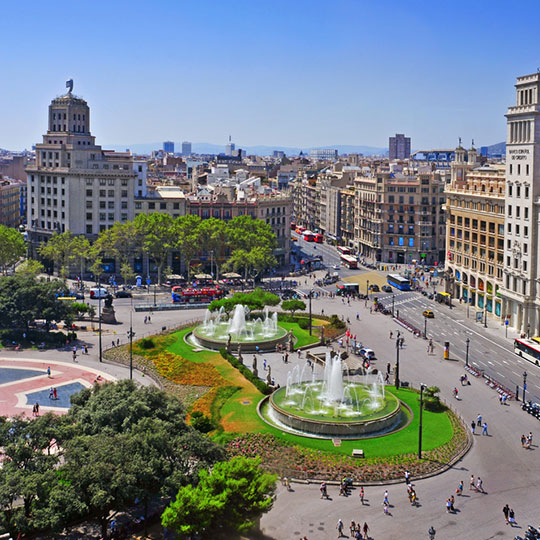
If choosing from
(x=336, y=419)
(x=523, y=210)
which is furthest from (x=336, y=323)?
(x=336, y=419)

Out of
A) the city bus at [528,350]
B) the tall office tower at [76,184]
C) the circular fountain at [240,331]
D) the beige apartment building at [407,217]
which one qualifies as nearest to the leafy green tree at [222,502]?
the circular fountain at [240,331]

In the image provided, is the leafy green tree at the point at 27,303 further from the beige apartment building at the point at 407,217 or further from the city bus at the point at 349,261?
the beige apartment building at the point at 407,217

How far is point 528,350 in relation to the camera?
80.8m

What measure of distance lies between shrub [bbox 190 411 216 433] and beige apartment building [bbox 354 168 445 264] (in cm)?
10360

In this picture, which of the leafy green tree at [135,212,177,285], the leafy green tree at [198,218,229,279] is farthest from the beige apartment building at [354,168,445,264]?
the leafy green tree at [135,212,177,285]

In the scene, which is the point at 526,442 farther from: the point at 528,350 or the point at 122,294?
the point at 122,294

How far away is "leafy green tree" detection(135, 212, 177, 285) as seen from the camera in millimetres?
124312

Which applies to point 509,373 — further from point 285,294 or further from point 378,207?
point 378,207

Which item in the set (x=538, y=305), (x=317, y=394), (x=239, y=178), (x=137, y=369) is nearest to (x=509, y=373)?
(x=538, y=305)

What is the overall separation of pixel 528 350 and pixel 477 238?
3254 centimetres

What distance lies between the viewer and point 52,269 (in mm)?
135500

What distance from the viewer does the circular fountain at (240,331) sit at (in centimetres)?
8238

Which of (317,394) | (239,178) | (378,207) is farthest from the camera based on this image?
(239,178)

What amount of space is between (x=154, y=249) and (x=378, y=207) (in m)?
55.4
